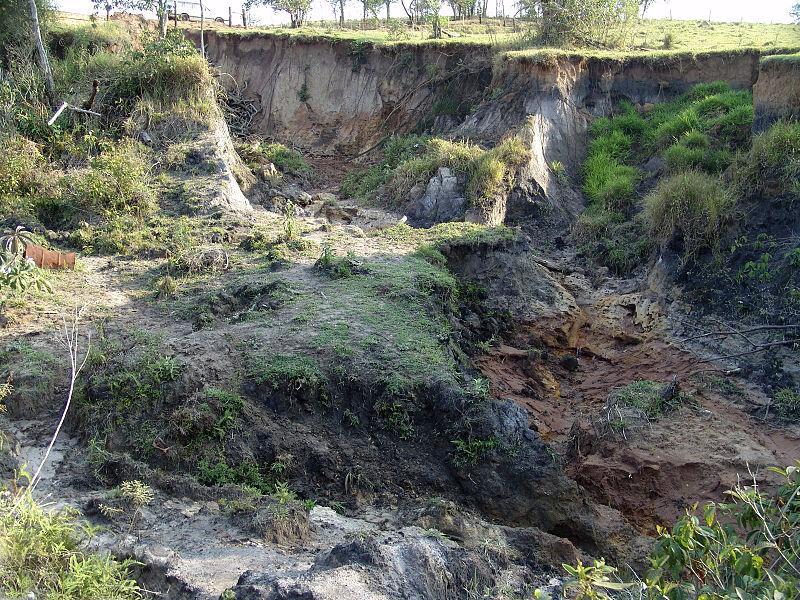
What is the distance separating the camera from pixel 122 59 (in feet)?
41.4

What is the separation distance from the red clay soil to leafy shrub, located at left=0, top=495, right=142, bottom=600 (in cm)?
437

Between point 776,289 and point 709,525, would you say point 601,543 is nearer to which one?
point 709,525

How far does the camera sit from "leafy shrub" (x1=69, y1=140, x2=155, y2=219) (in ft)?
32.4

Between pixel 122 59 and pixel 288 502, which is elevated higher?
pixel 122 59

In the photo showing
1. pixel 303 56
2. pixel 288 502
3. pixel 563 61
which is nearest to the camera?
pixel 288 502

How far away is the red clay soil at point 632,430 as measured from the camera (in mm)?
6793

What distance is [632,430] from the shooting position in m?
7.36

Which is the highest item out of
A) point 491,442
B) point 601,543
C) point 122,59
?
point 122,59

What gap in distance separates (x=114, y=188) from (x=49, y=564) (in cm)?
690

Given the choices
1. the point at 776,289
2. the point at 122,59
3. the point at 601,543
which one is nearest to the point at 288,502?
the point at 601,543

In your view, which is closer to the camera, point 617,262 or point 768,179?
point 768,179

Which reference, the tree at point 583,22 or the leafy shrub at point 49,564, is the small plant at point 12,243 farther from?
the tree at point 583,22

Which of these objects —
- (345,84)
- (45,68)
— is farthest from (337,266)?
(345,84)

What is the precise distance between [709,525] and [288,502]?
2.75 metres
